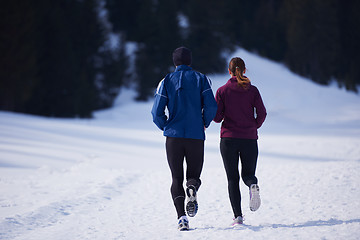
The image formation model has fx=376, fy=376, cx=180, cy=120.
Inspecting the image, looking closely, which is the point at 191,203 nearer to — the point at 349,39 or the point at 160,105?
the point at 160,105

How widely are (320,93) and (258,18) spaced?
2371 centimetres

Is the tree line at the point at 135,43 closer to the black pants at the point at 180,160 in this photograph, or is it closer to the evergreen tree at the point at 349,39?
the evergreen tree at the point at 349,39

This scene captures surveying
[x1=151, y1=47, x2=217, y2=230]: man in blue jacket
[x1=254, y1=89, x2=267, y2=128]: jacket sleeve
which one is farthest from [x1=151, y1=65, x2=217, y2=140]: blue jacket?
[x1=254, y1=89, x2=267, y2=128]: jacket sleeve

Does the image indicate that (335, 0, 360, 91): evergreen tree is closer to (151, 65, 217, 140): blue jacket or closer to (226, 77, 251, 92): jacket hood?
(226, 77, 251, 92): jacket hood

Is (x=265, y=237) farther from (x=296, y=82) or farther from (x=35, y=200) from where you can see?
(x=296, y=82)

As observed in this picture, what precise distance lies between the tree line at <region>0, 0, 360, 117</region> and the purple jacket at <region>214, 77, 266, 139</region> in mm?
22121

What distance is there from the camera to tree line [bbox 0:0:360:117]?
79.7 ft

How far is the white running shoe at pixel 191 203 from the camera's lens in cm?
377

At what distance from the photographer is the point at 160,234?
388 centimetres

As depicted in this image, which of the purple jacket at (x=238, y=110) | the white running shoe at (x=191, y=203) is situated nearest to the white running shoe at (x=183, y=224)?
the white running shoe at (x=191, y=203)

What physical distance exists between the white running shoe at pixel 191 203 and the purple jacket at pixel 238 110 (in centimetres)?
66

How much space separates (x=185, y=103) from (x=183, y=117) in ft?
0.49

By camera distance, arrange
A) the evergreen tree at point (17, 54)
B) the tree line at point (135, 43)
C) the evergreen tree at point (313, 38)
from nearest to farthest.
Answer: the evergreen tree at point (17, 54)
the tree line at point (135, 43)
the evergreen tree at point (313, 38)

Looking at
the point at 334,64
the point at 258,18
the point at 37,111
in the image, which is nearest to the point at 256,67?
the point at 334,64
